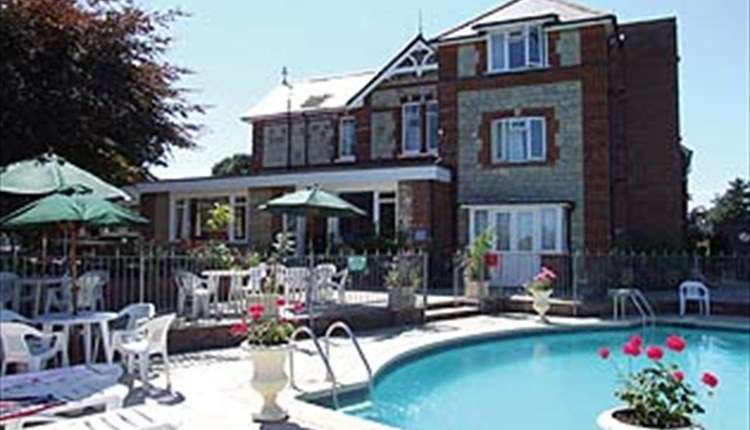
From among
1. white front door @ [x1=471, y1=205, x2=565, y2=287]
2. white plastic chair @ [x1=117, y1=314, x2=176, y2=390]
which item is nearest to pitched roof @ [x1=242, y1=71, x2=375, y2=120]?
white front door @ [x1=471, y1=205, x2=565, y2=287]

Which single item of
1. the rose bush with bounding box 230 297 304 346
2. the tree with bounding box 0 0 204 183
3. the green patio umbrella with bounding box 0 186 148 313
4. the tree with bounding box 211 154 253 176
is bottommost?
the rose bush with bounding box 230 297 304 346

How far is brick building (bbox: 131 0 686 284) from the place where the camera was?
2458 cm

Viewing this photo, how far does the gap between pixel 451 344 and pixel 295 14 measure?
9827mm

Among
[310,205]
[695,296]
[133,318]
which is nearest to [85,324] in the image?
[133,318]

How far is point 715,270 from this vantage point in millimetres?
29031

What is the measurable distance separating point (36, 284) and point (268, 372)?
6576 mm

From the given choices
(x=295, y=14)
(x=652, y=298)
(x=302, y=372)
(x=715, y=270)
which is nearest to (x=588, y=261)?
(x=652, y=298)

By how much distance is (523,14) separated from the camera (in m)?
25.9

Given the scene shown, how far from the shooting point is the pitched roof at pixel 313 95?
108 ft

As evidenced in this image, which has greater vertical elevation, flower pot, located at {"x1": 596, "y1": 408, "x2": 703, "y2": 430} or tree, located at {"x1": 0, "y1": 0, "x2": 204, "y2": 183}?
tree, located at {"x1": 0, "y1": 0, "x2": 204, "y2": 183}

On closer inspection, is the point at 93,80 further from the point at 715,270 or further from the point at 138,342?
the point at 715,270

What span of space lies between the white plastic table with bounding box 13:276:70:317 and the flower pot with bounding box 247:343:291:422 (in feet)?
19.6

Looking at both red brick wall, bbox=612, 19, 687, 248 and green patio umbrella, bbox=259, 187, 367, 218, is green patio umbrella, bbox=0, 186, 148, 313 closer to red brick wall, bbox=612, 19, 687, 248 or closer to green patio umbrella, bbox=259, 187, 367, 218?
green patio umbrella, bbox=259, 187, 367, 218

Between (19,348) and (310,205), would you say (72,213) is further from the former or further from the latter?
(310,205)
